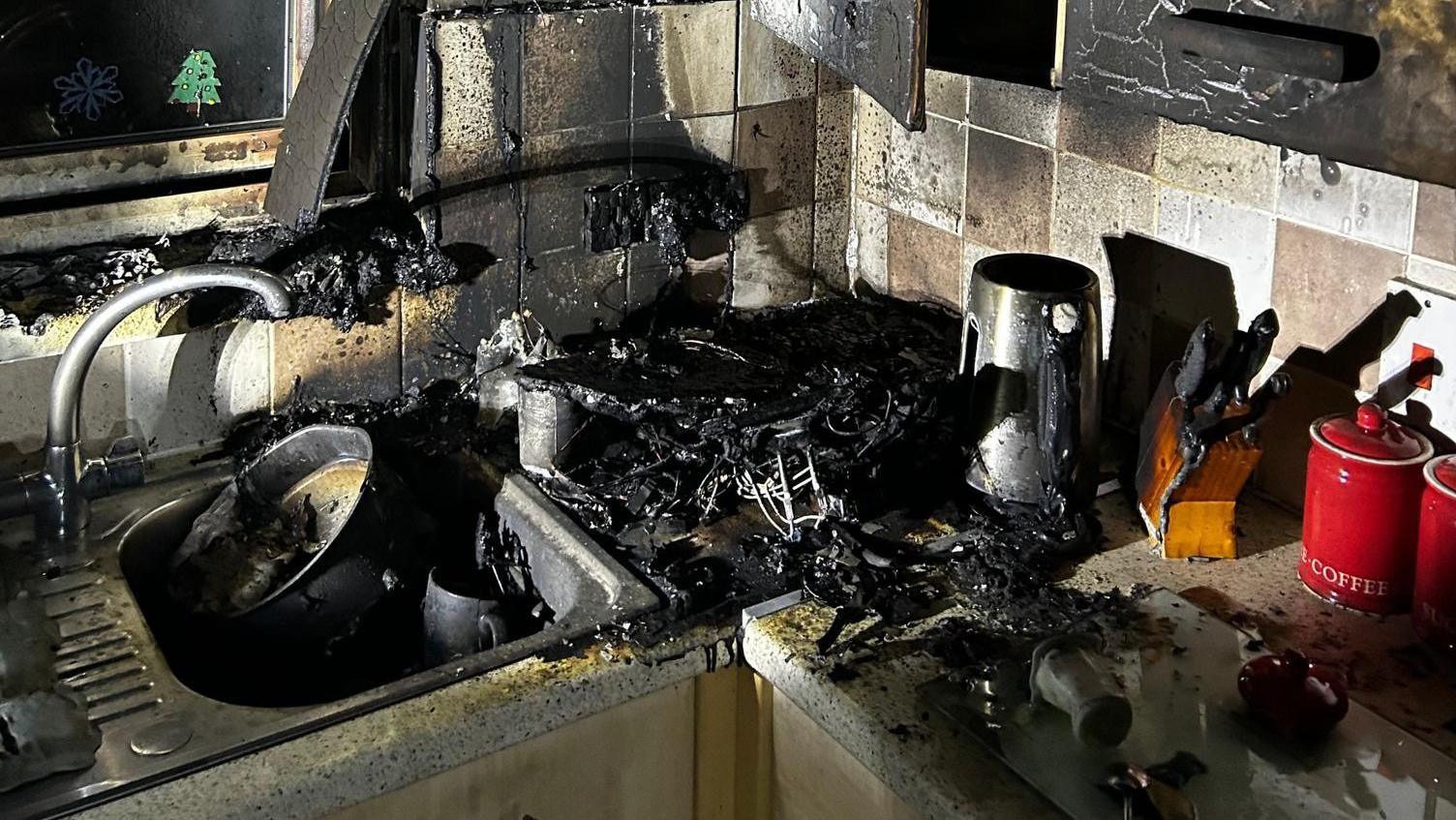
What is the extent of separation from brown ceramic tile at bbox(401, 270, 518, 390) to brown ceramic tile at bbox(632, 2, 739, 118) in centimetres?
32

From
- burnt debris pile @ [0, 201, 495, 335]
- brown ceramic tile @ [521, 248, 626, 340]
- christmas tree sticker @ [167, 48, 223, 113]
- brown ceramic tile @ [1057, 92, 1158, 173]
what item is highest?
christmas tree sticker @ [167, 48, 223, 113]

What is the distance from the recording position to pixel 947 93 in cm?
204

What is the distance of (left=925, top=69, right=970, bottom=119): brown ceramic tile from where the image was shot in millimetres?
2014

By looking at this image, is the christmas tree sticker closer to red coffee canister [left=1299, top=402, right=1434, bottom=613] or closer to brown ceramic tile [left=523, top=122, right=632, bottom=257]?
brown ceramic tile [left=523, top=122, right=632, bottom=257]

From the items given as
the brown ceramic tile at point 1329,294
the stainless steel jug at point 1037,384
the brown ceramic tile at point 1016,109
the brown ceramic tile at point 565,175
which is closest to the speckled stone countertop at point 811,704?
the stainless steel jug at point 1037,384

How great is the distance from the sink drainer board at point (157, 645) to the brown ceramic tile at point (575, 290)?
1.12 feet

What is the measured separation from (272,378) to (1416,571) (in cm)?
141

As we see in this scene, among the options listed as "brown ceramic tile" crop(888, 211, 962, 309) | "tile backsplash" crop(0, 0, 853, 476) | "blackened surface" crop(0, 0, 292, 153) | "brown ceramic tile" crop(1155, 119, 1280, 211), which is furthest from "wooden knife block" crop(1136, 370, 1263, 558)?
"blackened surface" crop(0, 0, 292, 153)

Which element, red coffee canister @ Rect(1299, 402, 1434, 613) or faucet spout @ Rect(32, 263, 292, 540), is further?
faucet spout @ Rect(32, 263, 292, 540)

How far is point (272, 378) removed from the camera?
6.10 feet

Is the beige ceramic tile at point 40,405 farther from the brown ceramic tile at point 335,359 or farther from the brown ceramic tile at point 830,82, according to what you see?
the brown ceramic tile at point 830,82

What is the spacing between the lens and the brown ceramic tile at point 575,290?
2.00 metres

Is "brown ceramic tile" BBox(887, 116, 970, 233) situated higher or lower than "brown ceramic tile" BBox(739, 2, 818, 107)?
lower

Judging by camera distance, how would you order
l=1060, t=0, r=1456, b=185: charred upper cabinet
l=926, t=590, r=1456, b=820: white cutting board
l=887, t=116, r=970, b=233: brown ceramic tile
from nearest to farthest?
1. l=1060, t=0, r=1456, b=185: charred upper cabinet
2. l=926, t=590, r=1456, b=820: white cutting board
3. l=887, t=116, r=970, b=233: brown ceramic tile
